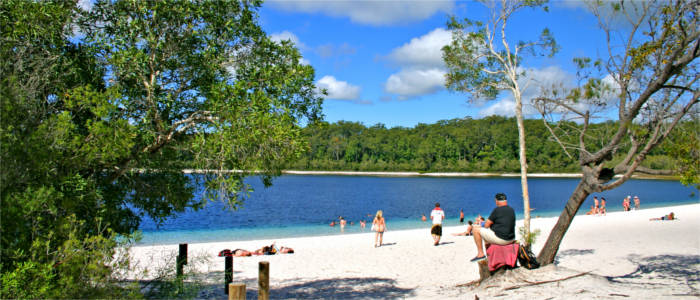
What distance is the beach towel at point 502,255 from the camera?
888 cm

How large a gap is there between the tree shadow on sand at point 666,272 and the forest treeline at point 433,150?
10109cm

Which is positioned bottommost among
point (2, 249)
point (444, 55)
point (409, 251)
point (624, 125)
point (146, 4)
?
point (409, 251)

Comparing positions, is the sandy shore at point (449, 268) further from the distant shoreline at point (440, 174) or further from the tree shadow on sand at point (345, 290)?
the distant shoreline at point (440, 174)

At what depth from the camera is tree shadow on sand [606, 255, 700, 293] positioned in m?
9.95

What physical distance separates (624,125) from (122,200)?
8.57m

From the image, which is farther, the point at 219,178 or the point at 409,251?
the point at 409,251

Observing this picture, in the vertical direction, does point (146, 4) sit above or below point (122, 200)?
above

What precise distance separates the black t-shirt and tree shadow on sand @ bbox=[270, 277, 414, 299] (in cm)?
280

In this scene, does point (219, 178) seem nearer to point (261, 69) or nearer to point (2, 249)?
point (261, 69)

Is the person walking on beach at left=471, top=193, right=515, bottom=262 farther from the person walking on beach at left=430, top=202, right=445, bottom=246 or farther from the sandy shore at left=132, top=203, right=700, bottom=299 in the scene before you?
the person walking on beach at left=430, top=202, right=445, bottom=246

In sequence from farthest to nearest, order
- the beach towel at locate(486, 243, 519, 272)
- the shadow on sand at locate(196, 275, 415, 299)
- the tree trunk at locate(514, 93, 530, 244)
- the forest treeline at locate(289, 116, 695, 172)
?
the forest treeline at locate(289, 116, 695, 172) → the tree trunk at locate(514, 93, 530, 244) → the shadow on sand at locate(196, 275, 415, 299) → the beach towel at locate(486, 243, 519, 272)

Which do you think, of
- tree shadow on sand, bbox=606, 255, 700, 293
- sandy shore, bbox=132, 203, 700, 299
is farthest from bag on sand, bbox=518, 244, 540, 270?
tree shadow on sand, bbox=606, 255, 700, 293

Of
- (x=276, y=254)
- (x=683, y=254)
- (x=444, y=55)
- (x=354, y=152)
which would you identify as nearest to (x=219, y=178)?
(x=444, y=55)

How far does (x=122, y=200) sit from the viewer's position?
6.90 meters
